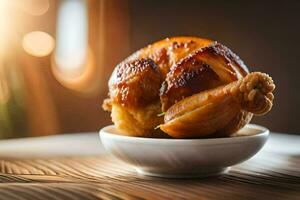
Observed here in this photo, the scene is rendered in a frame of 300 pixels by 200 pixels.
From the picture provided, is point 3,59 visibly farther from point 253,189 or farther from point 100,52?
point 253,189

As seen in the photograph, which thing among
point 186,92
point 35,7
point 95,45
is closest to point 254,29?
point 95,45

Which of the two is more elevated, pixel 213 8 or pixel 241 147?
pixel 213 8

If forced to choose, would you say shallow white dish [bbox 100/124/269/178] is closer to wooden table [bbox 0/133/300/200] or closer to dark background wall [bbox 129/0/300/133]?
wooden table [bbox 0/133/300/200]

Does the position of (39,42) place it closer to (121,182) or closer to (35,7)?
(35,7)

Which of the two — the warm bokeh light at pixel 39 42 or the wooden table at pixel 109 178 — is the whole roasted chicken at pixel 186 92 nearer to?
the wooden table at pixel 109 178

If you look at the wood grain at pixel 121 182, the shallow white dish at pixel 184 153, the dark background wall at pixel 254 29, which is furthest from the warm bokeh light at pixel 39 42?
the shallow white dish at pixel 184 153

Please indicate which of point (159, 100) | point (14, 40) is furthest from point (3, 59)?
point (159, 100)

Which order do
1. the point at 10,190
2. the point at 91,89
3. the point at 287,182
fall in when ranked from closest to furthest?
the point at 10,190 → the point at 287,182 → the point at 91,89
